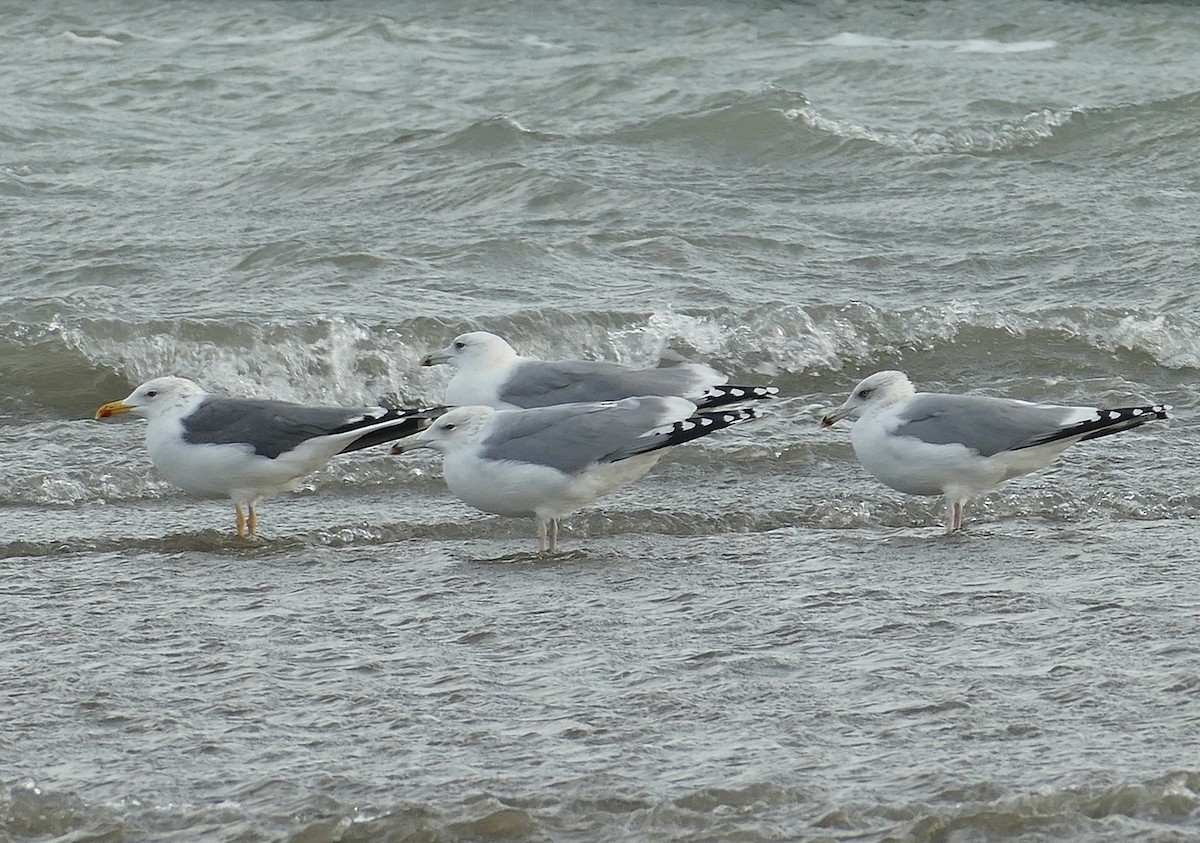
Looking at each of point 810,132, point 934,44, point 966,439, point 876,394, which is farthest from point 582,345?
point 934,44

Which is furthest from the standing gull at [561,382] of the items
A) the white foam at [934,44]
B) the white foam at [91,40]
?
the white foam at [934,44]

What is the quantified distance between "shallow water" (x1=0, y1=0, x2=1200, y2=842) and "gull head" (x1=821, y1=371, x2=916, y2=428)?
0.35 m

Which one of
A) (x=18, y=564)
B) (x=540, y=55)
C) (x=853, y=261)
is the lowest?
(x=18, y=564)

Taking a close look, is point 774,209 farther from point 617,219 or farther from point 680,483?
point 680,483

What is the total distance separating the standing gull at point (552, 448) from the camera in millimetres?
5477

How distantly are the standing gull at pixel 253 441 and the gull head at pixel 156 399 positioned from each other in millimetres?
71

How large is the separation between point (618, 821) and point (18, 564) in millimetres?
2737

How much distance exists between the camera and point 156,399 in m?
6.05

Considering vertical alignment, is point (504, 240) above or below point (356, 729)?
above

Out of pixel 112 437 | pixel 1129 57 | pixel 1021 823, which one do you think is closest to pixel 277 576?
pixel 112 437

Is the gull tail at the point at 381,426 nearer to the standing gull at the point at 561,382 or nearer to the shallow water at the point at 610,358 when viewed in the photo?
the shallow water at the point at 610,358

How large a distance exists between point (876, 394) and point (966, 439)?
43cm

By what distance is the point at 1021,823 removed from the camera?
3191mm

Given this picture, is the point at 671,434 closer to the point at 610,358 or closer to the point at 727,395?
the point at 727,395
